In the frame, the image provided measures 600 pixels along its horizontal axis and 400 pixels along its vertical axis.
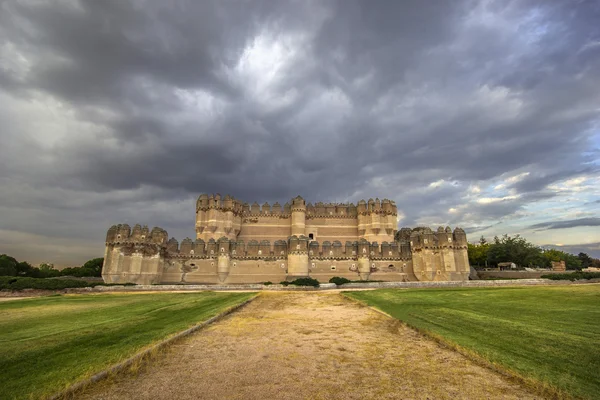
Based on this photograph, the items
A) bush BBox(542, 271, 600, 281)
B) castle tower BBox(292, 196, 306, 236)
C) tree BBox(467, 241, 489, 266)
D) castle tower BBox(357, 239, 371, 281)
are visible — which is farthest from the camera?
tree BBox(467, 241, 489, 266)

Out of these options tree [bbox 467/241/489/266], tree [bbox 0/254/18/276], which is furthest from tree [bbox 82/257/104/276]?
tree [bbox 467/241/489/266]

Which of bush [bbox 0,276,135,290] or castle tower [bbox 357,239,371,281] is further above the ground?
castle tower [bbox 357,239,371,281]

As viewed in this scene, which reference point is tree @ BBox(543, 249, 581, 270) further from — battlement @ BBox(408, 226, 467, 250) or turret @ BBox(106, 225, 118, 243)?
turret @ BBox(106, 225, 118, 243)

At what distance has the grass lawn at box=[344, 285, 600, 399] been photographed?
684cm

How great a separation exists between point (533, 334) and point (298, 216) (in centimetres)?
4399

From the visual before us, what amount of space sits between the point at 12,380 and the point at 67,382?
1416mm

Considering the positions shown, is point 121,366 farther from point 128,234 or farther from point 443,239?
point 443,239

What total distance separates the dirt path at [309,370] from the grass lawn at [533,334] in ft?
2.94

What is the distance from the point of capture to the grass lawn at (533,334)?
684cm

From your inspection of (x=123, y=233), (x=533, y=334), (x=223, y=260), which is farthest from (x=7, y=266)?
(x=533, y=334)

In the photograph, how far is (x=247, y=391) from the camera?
19.9ft

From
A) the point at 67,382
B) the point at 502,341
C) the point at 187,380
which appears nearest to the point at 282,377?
the point at 187,380

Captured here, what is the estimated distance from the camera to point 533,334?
10273 millimetres

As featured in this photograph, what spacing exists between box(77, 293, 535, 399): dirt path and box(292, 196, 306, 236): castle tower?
40901 mm
